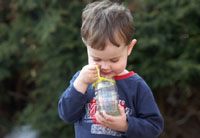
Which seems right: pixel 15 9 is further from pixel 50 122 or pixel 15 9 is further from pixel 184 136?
pixel 184 136

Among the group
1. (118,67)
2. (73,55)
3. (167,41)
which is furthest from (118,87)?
(73,55)

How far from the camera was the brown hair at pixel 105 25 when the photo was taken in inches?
61.3

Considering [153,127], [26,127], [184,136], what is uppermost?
[153,127]

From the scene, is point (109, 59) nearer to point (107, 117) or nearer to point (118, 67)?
point (118, 67)

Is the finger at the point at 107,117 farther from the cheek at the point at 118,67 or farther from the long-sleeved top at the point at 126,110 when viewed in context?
the cheek at the point at 118,67

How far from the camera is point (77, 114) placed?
1.70 metres

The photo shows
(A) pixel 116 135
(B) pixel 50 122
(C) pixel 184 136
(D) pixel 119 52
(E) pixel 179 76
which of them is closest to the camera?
(D) pixel 119 52

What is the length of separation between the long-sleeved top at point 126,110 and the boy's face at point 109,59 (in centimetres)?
10

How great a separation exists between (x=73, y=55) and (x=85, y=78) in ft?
7.03

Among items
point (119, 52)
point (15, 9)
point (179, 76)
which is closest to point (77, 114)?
point (119, 52)

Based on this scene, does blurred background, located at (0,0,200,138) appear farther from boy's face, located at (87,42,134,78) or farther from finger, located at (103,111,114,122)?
finger, located at (103,111,114,122)

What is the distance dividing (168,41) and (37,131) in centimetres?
214

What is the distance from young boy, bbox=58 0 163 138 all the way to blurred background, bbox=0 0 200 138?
1657mm

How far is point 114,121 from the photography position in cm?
157
